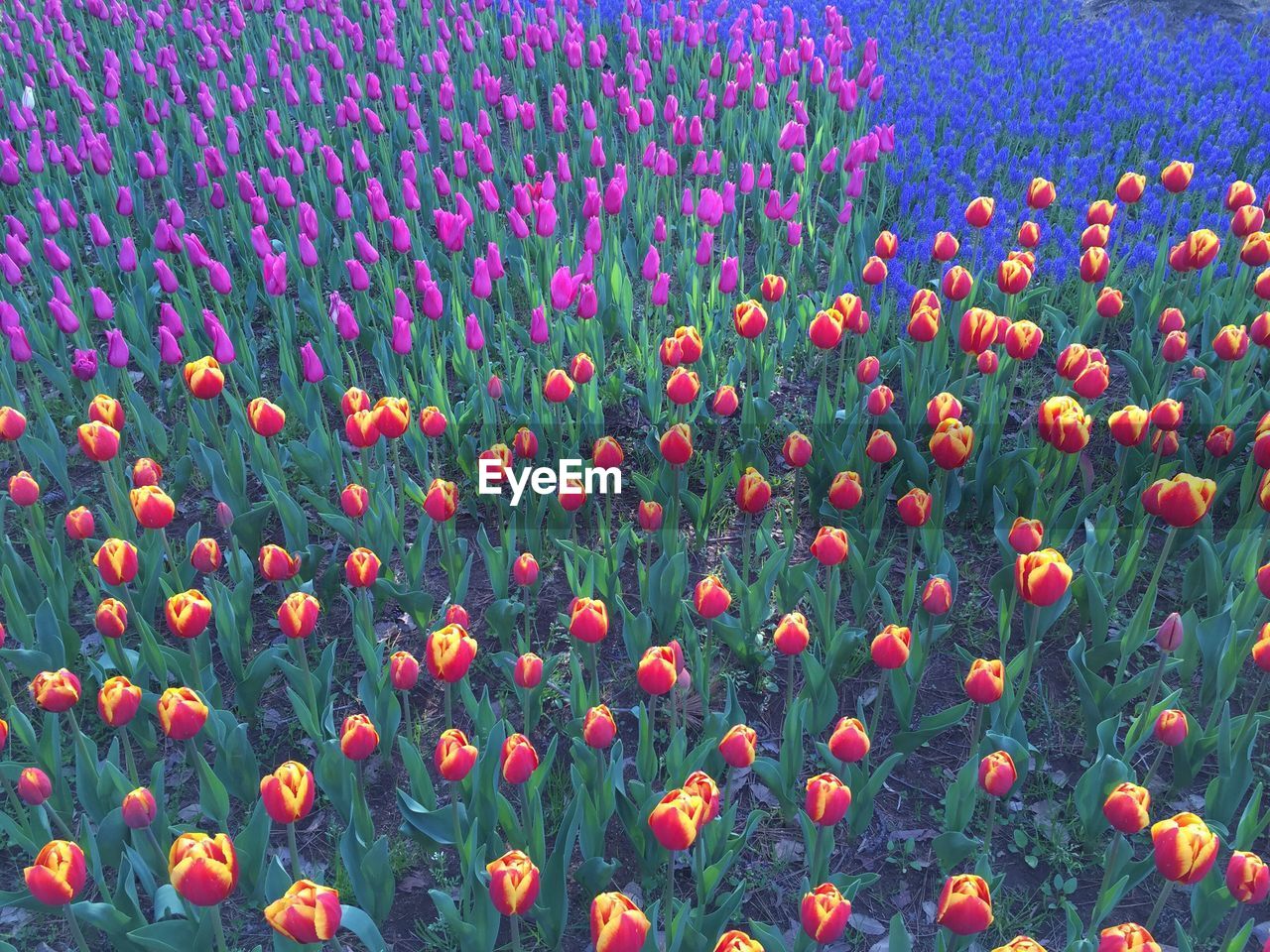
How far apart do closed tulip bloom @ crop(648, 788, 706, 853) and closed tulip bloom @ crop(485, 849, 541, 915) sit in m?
0.26

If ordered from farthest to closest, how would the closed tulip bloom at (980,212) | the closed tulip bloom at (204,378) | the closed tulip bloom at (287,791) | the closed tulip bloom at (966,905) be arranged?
the closed tulip bloom at (980,212) → the closed tulip bloom at (204,378) → the closed tulip bloom at (287,791) → the closed tulip bloom at (966,905)

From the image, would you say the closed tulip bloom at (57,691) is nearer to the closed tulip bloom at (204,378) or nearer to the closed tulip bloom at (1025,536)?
the closed tulip bloom at (204,378)

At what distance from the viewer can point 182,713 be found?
7.29 ft

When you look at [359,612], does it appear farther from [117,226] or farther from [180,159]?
[180,159]

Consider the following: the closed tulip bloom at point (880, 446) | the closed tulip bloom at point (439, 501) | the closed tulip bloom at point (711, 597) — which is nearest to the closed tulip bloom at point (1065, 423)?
the closed tulip bloom at point (880, 446)

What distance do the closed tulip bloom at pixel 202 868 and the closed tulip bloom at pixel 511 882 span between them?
0.48 metres

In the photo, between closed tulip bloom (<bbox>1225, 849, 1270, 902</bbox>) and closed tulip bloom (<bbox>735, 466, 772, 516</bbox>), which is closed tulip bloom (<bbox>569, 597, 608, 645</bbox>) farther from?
closed tulip bloom (<bbox>1225, 849, 1270, 902</bbox>)

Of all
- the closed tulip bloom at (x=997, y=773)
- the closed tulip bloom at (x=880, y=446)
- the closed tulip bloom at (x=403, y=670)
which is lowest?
the closed tulip bloom at (x=997, y=773)

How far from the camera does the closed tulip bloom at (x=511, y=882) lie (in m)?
1.94

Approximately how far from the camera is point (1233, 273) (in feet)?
16.6

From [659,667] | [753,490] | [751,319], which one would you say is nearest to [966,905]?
[659,667]

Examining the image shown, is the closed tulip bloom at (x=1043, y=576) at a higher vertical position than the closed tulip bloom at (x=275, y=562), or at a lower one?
higher

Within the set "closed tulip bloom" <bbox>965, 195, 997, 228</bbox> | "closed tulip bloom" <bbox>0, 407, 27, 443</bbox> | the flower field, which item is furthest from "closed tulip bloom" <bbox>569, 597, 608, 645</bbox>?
"closed tulip bloom" <bbox>965, 195, 997, 228</bbox>
